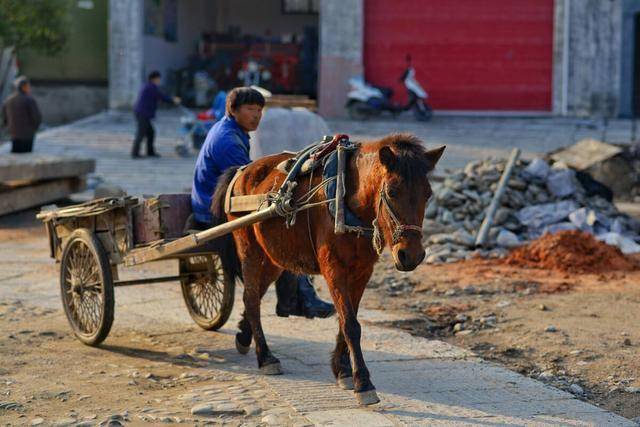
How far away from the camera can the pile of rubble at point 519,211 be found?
12.3 metres

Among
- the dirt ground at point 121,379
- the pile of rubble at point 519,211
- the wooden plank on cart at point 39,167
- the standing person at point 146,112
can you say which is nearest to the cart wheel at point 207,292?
the dirt ground at point 121,379

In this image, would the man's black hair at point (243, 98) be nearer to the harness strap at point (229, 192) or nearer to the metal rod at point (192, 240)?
the harness strap at point (229, 192)

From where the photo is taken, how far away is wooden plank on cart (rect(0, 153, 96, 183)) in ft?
48.4

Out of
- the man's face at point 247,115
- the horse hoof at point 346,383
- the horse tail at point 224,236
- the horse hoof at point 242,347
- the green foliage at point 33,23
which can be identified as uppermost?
the green foliage at point 33,23

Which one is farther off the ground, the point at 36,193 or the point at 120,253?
the point at 120,253

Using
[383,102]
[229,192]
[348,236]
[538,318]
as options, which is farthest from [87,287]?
[383,102]

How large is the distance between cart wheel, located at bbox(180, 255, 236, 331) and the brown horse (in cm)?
54

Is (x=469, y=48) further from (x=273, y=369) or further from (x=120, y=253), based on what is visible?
(x=273, y=369)

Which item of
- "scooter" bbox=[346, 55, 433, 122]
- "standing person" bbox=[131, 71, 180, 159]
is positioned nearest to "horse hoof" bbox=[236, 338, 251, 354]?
"standing person" bbox=[131, 71, 180, 159]

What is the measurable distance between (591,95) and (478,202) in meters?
12.9

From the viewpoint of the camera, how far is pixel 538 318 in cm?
887

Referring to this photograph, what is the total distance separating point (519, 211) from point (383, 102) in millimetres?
11412

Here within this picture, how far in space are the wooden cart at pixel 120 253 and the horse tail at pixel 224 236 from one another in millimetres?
83

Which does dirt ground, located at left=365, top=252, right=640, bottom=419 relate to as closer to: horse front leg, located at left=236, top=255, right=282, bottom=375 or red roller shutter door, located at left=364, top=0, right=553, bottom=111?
horse front leg, located at left=236, top=255, right=282, bottom=375
